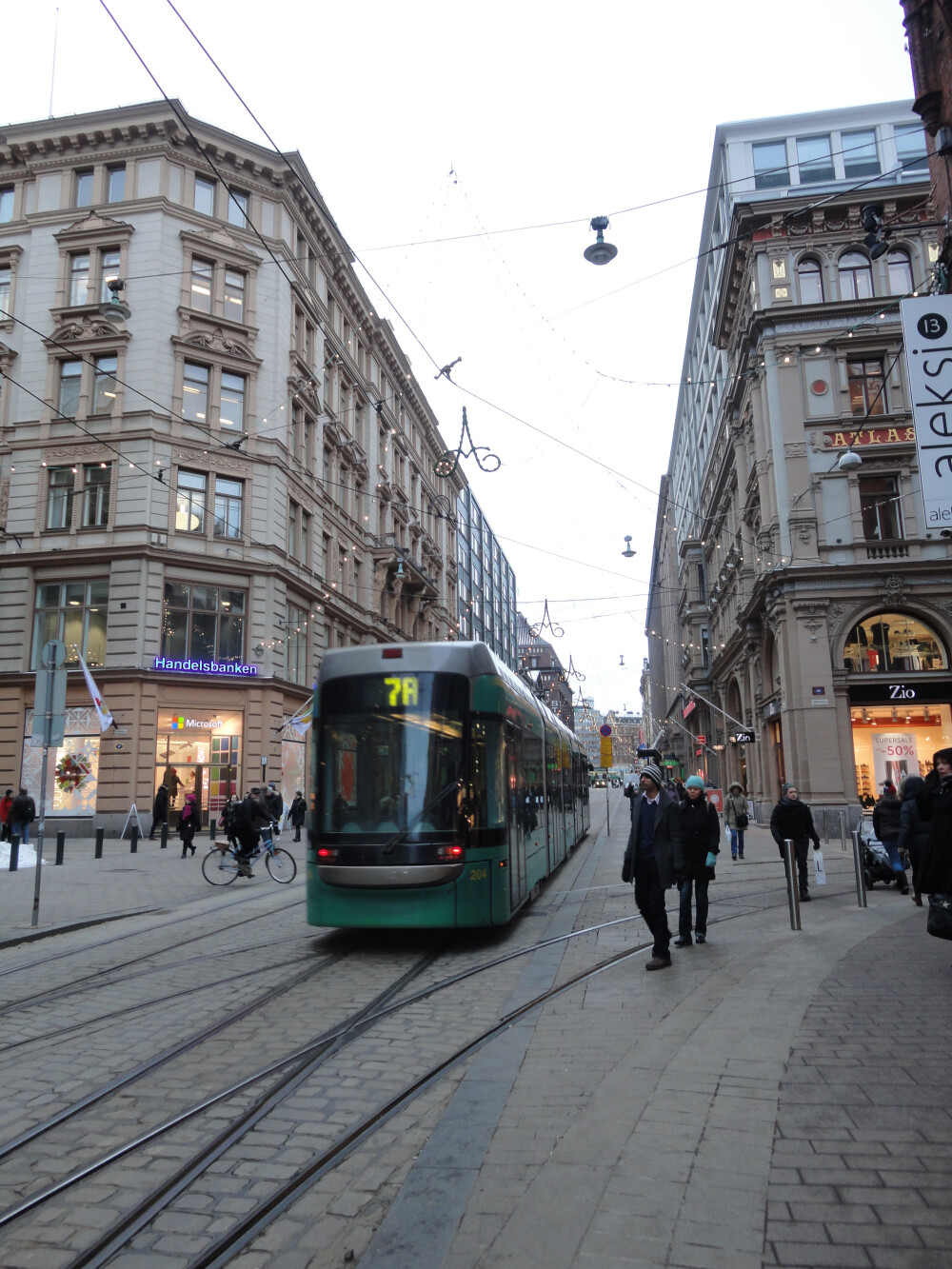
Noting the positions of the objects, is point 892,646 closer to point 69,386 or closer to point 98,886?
point 98,886

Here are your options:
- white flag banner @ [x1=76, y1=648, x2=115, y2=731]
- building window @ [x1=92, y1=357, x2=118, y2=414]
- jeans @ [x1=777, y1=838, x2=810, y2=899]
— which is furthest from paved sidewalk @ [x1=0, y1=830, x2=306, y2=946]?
building window @ [x1=92, y1=357, x2=118, y2=414]

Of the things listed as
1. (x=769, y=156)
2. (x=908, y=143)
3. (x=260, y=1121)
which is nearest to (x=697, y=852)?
(x=260, y=1121)

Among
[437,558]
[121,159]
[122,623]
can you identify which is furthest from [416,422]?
[122,623]

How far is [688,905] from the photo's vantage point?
9.20 meters

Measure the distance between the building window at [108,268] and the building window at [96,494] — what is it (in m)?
6.00

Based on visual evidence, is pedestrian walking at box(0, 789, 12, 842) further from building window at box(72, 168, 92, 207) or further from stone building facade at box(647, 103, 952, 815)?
stone building facade at box(647, 103, 952, 815)

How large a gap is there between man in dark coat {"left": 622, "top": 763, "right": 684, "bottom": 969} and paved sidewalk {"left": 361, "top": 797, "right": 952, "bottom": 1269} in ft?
1.73

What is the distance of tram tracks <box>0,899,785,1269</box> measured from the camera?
3.47 m

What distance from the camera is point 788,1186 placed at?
3602mm

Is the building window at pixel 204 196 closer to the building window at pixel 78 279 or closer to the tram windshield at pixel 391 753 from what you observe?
the building window at pixel 78 279

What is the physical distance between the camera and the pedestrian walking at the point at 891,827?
13.4 meters

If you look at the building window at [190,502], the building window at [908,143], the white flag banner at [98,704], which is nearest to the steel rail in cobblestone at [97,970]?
the white flag banner at [98,704]

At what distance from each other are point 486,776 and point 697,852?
89.6 inches

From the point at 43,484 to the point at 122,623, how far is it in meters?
5.71
